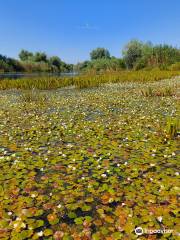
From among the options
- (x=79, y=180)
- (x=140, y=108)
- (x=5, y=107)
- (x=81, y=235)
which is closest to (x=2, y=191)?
(x=79, y=180)

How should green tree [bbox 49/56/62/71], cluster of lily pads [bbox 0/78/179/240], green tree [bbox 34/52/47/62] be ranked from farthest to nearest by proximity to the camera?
green tree [bbox 49/56/62/71], green tree [bbox 34/52/47/62], cluster of lily pads [bbox 0/78/179/240]

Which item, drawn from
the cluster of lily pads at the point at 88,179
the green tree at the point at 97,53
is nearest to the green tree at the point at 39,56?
the green tree at the point at 97,53

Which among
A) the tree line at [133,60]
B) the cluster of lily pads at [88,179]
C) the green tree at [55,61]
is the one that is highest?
the green tree at [55,61]

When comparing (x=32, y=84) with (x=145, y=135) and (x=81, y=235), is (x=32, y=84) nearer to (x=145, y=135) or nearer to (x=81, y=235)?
(x=145, y=135)

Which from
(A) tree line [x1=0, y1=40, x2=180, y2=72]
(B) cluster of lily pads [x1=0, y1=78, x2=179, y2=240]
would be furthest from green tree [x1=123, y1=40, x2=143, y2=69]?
(B) cluster of lily pads [x1=0, y1=78, x2=179, y2=240]

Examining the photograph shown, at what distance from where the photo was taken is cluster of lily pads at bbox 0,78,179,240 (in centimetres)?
418

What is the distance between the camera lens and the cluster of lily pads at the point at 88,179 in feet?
13.7

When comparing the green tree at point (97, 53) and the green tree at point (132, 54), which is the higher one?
the green tree at point (97, 53)

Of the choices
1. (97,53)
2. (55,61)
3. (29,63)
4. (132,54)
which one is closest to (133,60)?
(132,54)

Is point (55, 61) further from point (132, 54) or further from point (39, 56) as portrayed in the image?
point (132, 54)

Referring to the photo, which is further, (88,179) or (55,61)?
(55,61)

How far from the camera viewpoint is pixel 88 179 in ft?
18.9

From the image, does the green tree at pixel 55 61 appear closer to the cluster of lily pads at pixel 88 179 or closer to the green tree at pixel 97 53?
the green tree at pixel 97 53

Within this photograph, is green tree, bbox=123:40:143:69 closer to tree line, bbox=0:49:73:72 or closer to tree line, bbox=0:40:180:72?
tree line, bbox=0:40:180:72
